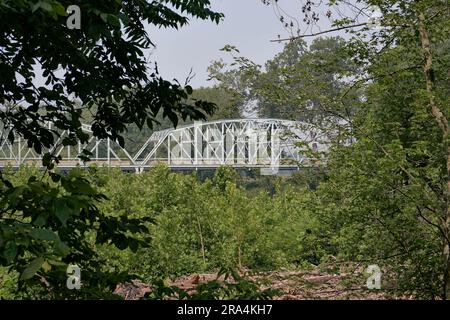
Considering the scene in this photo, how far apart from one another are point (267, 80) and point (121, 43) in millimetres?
1876

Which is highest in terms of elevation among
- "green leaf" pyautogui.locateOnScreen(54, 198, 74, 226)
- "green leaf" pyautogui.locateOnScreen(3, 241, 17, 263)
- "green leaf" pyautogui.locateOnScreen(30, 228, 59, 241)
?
A: "green leaf" pyautogui.locateOnScreen(54, 198, 74, 226)

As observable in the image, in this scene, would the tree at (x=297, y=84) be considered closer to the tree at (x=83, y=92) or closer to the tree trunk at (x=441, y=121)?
the tree trunk at (x=441, y=121)

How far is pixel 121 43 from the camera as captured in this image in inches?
128

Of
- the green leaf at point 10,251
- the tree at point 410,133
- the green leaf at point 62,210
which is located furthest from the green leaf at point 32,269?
the tree at point 410,133

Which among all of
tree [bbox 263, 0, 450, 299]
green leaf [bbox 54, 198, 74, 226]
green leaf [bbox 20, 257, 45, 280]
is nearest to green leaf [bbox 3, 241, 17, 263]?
green leaf [bbox 20, 257, 45, 280]

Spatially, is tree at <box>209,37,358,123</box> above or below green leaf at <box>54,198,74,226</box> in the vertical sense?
above

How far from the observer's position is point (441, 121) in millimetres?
4637

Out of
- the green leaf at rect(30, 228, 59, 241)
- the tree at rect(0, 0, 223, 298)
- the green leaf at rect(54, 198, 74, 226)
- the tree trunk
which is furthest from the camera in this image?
the tree trunk

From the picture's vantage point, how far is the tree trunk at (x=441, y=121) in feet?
14.4

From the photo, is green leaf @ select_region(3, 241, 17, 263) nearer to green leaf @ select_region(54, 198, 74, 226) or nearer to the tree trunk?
green leaf @ select_region(54, 198, 74, 226)

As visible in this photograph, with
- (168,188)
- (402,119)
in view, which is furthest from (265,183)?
(402,119)

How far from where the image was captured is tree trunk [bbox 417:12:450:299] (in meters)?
4.39

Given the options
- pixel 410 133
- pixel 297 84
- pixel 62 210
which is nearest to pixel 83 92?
pixel 62 210

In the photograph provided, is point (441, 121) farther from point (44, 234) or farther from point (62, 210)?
point (44, 234)
